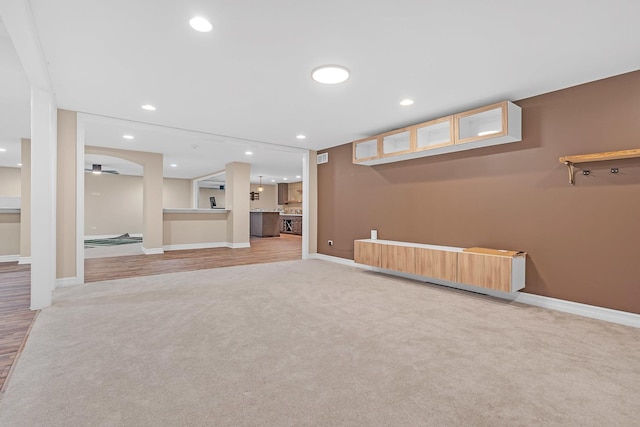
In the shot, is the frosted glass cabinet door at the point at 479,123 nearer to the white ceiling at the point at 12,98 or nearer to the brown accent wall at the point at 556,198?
the brown accent wall at the point at 556,198

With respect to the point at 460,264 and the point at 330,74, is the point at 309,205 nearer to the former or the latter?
the point at 460,264

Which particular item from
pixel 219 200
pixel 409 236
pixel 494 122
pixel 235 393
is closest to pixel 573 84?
pixel 494 122

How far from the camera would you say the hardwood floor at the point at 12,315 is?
2.20 m

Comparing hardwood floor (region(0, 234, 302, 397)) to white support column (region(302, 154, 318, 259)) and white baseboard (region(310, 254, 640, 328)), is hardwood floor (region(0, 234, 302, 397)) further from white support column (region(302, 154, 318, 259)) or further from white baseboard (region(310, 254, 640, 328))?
white baseboard (region(310, 254, 640, 328))

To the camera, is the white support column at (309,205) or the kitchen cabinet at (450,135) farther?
the white support column at (309,205)

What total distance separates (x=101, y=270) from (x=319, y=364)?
15.9ft

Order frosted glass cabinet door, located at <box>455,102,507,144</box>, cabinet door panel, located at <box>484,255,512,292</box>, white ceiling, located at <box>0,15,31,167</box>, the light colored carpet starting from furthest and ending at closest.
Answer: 1. frosted glass cabinet door, located at <box>455,102,507,144</box>
2. cabinet door panel, located at <box>484,255,512,292</box>
3. white ceiling, located at <box>0,15,31,167</box>
4. the light colored carpet

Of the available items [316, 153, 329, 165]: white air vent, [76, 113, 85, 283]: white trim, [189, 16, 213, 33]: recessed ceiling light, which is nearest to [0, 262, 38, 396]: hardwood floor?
[76, 113, 85, 283]: white trim

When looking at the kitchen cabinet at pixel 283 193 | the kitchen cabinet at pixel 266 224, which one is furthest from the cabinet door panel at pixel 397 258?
the kitchen cabinet at pixel 283 193

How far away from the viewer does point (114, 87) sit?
3.39 meters

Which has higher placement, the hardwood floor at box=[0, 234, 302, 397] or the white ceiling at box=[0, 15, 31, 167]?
the white ceiling at box=[0, 15, 31, 167]

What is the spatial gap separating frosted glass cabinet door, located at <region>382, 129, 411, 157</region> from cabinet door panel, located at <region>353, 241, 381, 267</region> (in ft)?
4.87

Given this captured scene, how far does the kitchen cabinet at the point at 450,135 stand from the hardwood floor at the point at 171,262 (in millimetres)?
3075

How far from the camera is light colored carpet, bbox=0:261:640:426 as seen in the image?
159 centimetres
